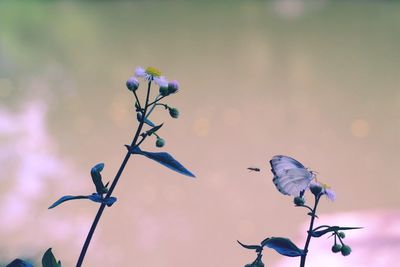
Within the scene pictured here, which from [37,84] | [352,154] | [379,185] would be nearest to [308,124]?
[352,154]

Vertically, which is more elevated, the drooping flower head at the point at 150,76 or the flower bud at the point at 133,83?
the drooping flower head at the point at 150,76

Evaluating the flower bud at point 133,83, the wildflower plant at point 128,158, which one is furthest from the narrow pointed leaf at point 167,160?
the flower bud at point 133,83

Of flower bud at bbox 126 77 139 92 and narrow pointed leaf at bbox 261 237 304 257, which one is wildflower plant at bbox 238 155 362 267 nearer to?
narrow pointed leaf at bbox 261 237 304 257

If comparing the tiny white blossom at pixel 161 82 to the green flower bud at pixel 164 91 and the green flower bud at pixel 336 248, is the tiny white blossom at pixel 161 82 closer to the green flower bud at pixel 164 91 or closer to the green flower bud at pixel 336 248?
the green flower bud at pixel 164 91

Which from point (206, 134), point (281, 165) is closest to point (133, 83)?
point (281, 165)

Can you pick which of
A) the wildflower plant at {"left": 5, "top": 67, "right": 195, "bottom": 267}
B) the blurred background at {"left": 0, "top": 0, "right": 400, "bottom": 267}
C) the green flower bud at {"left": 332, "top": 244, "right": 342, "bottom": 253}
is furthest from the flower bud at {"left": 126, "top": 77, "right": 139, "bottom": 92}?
the blurred background at {"left": 0, "top": 0, "right": 400, "bottom": 267}

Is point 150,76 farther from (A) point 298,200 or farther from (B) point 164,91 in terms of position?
(A) point 298,200

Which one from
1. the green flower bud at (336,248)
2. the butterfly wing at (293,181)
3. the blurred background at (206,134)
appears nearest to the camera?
the butterfly wing at (293,181)
